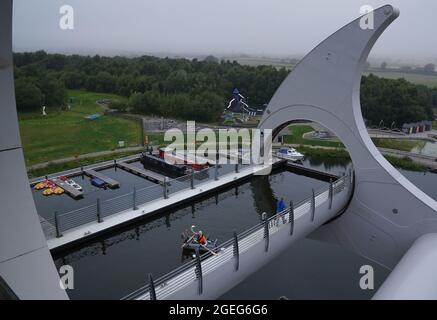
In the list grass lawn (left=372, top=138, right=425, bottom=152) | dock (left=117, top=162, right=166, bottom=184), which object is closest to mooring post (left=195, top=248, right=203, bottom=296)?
dock (left=117, top=162, right=166, bottom=184)

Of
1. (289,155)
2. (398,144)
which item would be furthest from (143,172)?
(398,144)

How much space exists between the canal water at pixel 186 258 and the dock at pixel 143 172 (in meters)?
4.59

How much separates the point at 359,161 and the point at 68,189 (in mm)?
13861

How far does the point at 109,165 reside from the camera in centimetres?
2233

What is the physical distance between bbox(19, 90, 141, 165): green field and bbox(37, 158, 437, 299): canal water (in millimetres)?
12773

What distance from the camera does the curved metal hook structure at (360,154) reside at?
35.8 feet

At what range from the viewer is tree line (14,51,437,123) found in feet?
127

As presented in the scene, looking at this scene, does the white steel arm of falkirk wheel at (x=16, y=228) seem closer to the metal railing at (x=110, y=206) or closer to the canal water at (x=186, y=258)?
the canal water at (x=186, y=258)

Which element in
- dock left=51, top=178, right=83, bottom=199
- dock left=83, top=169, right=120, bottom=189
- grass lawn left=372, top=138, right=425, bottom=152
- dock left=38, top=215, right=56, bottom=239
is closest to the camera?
dock left=38, top=215, right=56, bottom=239

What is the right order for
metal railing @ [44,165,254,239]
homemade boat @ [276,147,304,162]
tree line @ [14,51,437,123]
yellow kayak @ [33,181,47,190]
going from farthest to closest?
1. tree line @ [14,51,437,123]
2. homemade boat @ [276,147,304,162]
3. yellow kayak @ [33,181,47,190]
4. metal railing @ [44,165,254,239]

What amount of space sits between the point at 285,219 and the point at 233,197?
726 centimetres

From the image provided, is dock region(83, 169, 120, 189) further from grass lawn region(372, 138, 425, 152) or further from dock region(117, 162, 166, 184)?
grass lawn region(372, 138, 425, 152)

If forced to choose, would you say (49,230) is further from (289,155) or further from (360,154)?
(289,155)

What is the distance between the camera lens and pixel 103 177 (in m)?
20.0
